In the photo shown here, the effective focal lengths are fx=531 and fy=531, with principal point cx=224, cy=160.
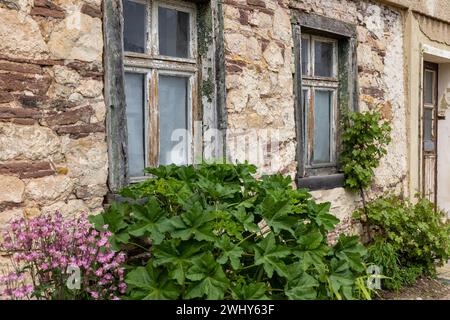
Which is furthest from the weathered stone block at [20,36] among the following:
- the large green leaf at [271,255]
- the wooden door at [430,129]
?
the wooden door at [430,129]

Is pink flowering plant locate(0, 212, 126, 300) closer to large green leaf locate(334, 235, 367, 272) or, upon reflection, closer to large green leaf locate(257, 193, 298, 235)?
large green leaf locate(257, 193, 298, 235)

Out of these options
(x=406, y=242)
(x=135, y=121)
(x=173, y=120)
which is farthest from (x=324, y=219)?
(x=406, y=242)

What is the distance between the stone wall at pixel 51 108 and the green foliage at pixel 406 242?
2.71m

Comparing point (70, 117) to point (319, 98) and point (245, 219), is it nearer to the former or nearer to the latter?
point (245, 219)

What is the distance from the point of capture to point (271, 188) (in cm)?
325

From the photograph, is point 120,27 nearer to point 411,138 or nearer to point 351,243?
point 351,243

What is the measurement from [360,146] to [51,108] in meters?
3.08

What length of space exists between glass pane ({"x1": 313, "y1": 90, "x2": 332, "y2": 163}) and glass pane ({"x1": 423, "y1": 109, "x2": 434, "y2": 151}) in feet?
6.86

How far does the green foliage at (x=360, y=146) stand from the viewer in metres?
4.92

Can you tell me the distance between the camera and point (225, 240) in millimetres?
2705

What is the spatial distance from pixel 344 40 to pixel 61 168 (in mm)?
3160

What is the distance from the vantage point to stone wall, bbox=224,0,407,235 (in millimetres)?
3953

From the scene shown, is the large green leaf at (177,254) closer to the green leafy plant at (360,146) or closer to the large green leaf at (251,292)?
the large green leaf at (251,292)

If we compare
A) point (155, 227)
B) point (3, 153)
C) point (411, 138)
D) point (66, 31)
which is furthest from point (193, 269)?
point (411, 138)
